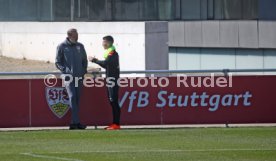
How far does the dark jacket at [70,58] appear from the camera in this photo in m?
22.2

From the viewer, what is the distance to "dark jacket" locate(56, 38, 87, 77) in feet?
73.0

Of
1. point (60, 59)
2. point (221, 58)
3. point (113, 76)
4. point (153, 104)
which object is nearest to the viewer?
point (113, 76)

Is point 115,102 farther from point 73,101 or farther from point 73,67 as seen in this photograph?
point 73,67

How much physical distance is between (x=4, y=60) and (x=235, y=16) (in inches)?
365

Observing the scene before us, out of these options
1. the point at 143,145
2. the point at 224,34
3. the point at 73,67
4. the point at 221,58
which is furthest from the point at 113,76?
the point at 224,34

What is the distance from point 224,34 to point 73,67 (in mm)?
21186

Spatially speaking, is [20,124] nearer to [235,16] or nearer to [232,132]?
[232,132]

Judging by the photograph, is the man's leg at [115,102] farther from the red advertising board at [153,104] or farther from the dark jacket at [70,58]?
the dark jacket at [70,58]

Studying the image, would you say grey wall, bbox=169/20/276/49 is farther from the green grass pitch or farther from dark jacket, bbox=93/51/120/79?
the green grass pitch

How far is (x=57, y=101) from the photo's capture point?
22.6 meters

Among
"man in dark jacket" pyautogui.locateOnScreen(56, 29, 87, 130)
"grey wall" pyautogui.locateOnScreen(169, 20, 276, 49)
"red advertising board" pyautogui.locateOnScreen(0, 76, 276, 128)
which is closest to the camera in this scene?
"man in dark jacket" pyautogui.locateOnScreen(56, 29, 87, 130)

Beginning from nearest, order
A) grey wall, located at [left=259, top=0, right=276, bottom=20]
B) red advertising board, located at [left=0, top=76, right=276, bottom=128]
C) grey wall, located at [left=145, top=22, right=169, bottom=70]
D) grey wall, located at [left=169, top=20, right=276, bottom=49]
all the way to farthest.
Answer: red advertising board, located at [left=0, top=76, right=276, bottom=128] < grey wall, located at [left=145, top=22, right=169, bottom=70] < grey wall, located at [left=259, top=0, right=276, bottom=20] < grey wall, located at [left=169, top=20, right=276, bottom=49]

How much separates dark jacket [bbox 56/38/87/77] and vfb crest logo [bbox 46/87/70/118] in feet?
1.65

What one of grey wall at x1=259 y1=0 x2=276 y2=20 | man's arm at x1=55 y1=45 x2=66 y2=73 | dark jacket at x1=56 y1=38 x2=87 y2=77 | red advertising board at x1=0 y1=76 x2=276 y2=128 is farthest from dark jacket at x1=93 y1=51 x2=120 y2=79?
grey wall at x1=259 y1=0 x2=276 y2=20
